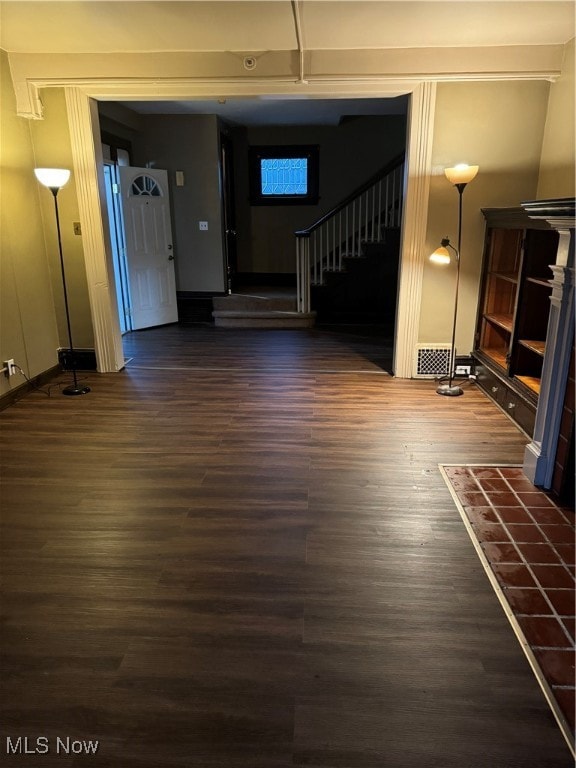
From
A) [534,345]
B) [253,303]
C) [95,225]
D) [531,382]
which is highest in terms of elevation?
[95,225]

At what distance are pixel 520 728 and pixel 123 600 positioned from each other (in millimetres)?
1490

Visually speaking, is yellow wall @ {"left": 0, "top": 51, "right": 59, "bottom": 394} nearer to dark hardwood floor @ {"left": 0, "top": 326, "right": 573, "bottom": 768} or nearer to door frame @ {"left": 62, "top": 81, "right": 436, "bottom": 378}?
door frame @ {"left": 62, "top": 81, "right": 436, "bottom": 378}

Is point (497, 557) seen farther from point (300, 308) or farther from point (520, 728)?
point (300, 308)

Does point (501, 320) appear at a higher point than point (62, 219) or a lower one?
lower

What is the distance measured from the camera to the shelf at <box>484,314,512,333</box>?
4125mm

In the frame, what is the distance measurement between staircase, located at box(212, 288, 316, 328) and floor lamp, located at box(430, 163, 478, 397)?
287 centimetres

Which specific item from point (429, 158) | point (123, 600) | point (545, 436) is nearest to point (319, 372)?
point (429, 158)

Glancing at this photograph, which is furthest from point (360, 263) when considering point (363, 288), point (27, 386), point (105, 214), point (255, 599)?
point (255, 599)

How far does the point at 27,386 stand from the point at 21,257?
3.72ft

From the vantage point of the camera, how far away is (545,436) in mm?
2822

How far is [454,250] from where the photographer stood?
4.50 metres

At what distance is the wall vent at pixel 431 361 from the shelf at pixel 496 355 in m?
0.35

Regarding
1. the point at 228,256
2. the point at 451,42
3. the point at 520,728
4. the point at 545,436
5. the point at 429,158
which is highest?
the point at 451,42

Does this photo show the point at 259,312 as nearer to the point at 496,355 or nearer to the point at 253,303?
the point at 253,303
